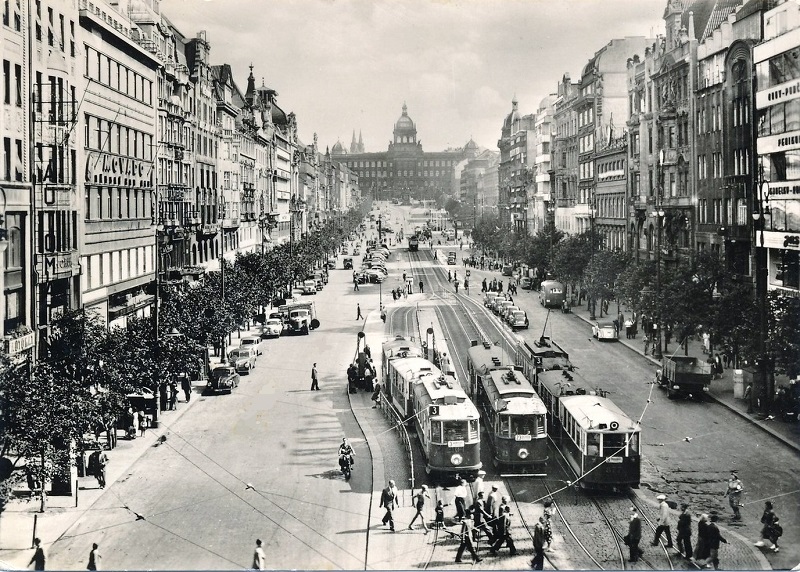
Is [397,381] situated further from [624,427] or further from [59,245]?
[59,245]

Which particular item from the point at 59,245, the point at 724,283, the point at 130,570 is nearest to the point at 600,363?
the point at 724,283

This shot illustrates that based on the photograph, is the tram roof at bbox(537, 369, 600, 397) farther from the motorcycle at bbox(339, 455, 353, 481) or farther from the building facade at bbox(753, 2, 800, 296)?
the building facade at bbox(753, 2, 800, 296)

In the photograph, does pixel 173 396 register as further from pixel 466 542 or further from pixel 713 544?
pixel 713 544

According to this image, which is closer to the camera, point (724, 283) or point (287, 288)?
point (724, 283)

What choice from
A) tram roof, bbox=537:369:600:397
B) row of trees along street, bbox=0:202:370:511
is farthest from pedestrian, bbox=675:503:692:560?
row of trees along street, bbox=0:202:370:511

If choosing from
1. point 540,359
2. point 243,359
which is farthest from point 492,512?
point 243,359

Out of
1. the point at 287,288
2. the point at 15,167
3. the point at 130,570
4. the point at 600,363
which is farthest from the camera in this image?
the point at 287,288

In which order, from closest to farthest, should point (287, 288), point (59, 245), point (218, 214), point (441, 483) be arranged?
point (441, 483) → point (59, 245) → point (218, 214) → point (287, 288)
